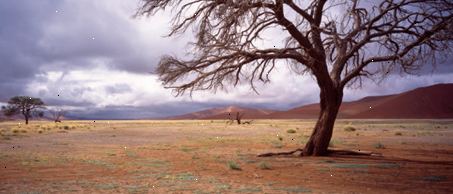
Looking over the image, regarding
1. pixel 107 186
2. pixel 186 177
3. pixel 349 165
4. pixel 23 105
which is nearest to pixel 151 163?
pixel 186 177

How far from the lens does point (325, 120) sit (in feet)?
54.0

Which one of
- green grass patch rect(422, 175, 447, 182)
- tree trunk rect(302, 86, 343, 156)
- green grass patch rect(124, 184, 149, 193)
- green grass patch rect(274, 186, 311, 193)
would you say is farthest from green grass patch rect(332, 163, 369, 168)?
green grass patch rect(124, 184, 149, 193)

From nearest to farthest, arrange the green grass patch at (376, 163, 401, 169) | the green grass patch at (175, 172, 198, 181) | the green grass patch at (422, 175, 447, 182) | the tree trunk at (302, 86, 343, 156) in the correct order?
the green grass patch at (422, 175, 447, 182) < the green grass patch at (175, 172, 198, 181) < the green grass patch at (376, 163, 401, 169) < the tree trunk at (302, 86, 343, 156)

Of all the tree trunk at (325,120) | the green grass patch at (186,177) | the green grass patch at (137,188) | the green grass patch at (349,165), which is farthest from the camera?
the tree trunk at (325,120)

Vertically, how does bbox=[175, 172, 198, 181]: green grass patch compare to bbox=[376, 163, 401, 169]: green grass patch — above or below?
below

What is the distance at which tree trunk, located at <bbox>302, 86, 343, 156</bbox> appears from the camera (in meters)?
16.1

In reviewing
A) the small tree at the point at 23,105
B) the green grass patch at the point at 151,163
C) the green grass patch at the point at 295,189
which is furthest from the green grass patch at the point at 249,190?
the small tree at the point at 23,105

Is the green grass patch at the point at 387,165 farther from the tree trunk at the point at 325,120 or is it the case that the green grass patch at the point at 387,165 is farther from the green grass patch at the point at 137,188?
the green grass patch at the point at 137,188

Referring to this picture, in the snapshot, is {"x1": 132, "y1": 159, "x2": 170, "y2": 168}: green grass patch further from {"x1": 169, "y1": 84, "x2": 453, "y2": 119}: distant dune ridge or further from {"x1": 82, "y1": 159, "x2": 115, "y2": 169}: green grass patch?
{"x1": 169, "y1": 84, "x2": 453, "y2": 119}: distant dune ridge

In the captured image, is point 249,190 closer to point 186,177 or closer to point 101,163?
point 186,177

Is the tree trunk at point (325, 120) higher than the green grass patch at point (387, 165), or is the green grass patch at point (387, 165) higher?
the tree trunk at point (325, 120)

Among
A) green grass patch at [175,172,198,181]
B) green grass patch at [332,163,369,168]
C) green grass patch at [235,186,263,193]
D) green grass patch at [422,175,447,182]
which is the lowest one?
green grass patch at [235,186,263,193]

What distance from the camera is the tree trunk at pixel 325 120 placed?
16.1 m

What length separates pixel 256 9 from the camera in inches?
553
